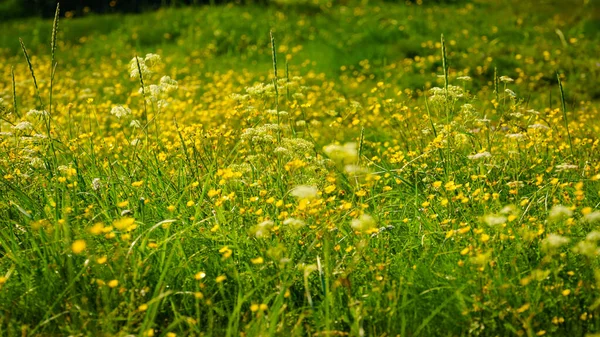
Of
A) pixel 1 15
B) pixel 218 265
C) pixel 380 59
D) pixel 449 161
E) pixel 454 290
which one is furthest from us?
pixel 1 15

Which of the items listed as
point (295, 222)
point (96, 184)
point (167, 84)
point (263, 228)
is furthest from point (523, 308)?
point (167, 84)

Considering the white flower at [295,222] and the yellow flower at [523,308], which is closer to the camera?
the yellow flower at [523,308]

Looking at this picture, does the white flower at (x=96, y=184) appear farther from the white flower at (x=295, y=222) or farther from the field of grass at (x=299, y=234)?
the white flower at (x=295, y=222)

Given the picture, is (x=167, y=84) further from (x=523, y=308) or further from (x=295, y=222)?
(x=523, y=308)

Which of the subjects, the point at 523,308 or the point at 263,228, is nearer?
the point at 523,308

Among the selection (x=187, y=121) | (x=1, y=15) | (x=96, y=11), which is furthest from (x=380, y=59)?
(x=1, y=15)

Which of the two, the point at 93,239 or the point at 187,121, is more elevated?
the point at 93,239

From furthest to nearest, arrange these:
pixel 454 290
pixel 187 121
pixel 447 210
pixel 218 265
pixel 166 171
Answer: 1. pixel 187 121
2. pixel 166 171
3. pixel 447 210
4. pixel 218 265
5. pixel 454 290

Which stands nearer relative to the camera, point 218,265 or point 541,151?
point 218,265

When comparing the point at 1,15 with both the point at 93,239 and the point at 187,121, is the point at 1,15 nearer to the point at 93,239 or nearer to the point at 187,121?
the point at 187,121

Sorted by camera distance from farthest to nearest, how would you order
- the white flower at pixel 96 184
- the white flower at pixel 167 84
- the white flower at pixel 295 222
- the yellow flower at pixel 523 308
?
the white flower at pixel 167 84 < the white flower at pixel 96 184 < the white flower at pixel 295 222 < the yellow flower at pixel 523 308

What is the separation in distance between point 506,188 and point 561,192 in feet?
1.09

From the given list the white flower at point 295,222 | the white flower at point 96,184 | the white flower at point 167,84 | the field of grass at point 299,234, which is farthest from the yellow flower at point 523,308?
the white flower at point 167,84

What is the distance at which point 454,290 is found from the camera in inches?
93.9
